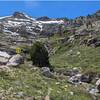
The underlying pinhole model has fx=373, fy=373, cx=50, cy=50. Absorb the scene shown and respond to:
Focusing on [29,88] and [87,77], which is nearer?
[29,88]

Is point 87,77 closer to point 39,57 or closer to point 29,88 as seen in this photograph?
point 39,57

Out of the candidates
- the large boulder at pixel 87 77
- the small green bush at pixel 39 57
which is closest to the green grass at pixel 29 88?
the small green bush at pixel 39 57

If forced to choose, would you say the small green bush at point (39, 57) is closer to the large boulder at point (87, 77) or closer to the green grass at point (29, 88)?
the large boulder at point (87, 77)

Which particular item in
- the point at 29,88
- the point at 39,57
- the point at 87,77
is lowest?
the point at 87,77

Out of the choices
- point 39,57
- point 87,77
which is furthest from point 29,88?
point 87,77

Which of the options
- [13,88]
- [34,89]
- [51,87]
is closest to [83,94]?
[51,87]

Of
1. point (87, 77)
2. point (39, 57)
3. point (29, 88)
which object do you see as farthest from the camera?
point (87, 77)

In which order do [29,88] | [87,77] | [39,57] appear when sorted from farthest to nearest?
[87,77] → [39,57] → [29,88]

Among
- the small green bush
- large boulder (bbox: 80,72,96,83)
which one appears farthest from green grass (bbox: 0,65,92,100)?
large boulder (bbox: 80,72,96,83)

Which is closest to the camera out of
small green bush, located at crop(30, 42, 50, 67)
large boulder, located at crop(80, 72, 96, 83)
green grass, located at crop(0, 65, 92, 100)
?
green grass, located at crop(0, 65, 92, 100)

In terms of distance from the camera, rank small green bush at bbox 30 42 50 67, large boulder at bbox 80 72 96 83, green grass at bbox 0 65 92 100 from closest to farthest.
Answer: green grass at bbox 0 65 92 100 → small green bush at bbox 30 42 50 67 → large boulder at bbox 80 72 96 83

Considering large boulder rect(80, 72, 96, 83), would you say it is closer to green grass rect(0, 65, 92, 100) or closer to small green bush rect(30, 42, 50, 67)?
small green bush rect(30, 42, 50, 67)

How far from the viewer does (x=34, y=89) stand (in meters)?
34.5

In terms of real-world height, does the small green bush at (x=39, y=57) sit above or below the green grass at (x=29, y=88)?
above
